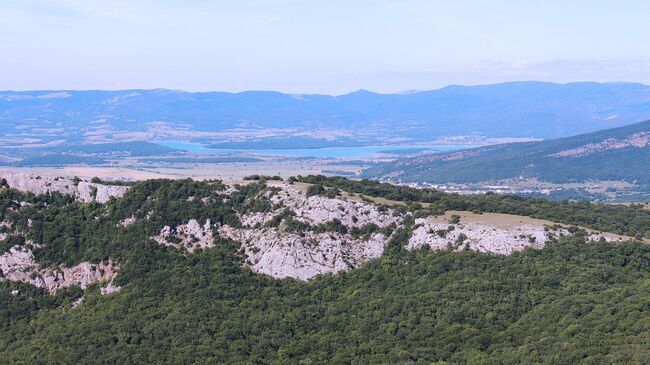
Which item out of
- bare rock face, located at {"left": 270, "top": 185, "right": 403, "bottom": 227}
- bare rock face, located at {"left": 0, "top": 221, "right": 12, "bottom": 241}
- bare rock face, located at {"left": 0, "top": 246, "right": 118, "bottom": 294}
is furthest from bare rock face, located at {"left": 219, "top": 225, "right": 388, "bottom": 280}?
bare rock face, located at {"left": 0, "top": 221, "right": 12, "bottom": 241}

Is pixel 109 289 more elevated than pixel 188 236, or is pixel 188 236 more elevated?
pixel 188 236

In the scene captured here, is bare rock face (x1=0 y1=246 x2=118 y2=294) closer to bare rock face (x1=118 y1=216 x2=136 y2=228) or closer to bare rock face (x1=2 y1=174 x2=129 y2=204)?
bare rock face (x1=118 y1=216 x2=136 y2=228)

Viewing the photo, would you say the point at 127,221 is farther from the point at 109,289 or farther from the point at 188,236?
the point at 109,289

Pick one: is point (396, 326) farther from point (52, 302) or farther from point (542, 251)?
point (52, 302)

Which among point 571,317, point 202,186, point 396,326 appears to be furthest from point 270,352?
point 202,186

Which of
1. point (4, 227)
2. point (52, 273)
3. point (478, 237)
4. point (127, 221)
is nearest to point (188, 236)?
point (127, 221)
